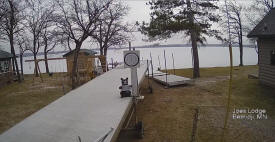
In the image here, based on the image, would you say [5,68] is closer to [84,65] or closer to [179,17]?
[84,65]

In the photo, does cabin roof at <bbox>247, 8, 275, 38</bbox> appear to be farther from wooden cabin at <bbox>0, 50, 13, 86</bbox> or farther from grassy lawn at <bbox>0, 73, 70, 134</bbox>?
wooden cabin at <bbox>0, 50, 13, 86</bbox>

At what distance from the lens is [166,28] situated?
41.3ft

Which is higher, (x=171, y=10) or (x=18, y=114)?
(x=171, y=10)

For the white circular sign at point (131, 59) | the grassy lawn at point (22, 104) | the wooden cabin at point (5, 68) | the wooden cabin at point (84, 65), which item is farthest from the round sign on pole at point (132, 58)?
the wooden cabin at point (5, 68)

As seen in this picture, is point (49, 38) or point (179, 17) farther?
point (49, 38)

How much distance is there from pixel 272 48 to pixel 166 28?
18.6ft

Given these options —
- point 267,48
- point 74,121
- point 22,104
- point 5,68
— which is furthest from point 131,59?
point 5,68

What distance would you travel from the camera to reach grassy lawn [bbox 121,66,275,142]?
5223 millimetres

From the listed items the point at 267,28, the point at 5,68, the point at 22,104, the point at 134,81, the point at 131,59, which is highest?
the point at 267,28

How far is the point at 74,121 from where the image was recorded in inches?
156

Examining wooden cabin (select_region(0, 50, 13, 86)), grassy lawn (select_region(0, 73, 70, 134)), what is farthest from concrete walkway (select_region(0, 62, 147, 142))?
wooden cabin (select_region(0, 50, 13, 86))

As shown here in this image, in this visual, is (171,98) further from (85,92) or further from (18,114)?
(18,114)

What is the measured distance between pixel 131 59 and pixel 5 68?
1552 centimetres

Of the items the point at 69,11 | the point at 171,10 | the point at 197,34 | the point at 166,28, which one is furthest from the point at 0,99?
the point at 197,34
